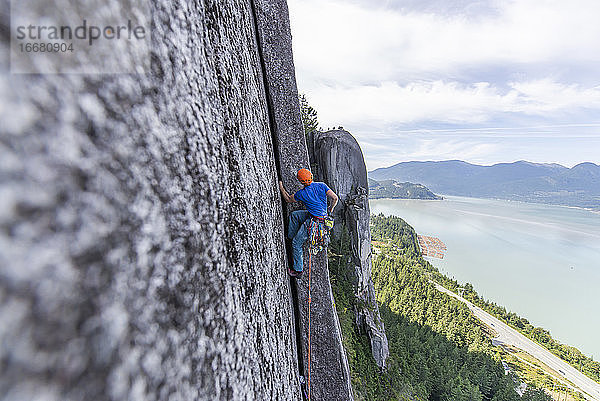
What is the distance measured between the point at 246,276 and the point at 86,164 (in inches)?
37.7

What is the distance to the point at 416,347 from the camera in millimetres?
25859

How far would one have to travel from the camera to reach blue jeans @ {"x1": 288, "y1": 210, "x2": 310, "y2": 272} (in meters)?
3.58

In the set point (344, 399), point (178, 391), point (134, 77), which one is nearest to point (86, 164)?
point (134, 77)

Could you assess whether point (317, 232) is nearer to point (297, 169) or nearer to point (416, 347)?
point (297, 169)

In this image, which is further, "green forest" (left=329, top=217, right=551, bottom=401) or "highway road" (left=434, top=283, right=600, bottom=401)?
"highway road" (left=434, top=283, right=600, bottom=401)

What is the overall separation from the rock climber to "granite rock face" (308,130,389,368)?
285 inches

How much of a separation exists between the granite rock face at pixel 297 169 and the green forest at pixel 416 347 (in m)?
4.95

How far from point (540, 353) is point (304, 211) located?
6241 cm

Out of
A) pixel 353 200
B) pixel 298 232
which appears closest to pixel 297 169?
pixel 298 232

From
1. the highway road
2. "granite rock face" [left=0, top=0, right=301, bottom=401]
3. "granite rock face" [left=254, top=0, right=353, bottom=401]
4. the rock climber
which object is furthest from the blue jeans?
the highway road

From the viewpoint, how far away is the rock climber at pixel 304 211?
3.44 m

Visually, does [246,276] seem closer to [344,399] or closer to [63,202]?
[63,202]

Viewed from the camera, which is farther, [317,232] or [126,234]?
[317,232]

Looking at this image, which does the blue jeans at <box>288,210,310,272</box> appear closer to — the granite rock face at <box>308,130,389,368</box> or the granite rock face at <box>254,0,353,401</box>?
the granite rock face at <box>254,0,353,401</box>
